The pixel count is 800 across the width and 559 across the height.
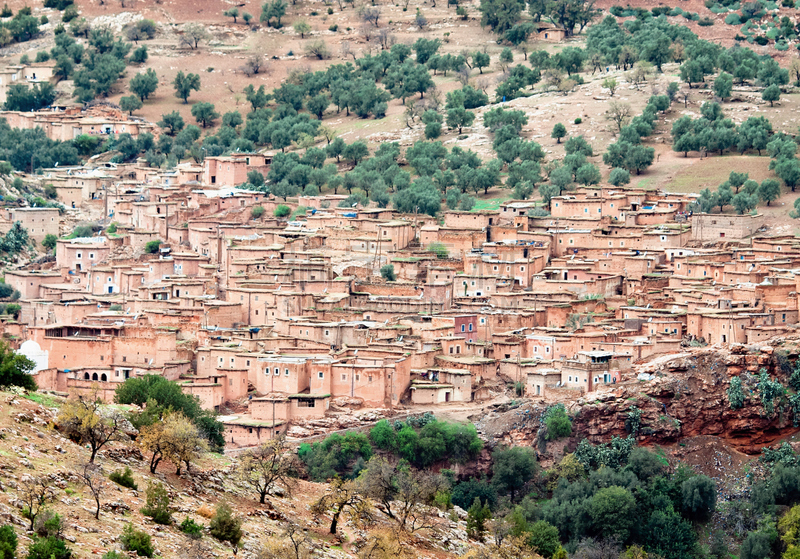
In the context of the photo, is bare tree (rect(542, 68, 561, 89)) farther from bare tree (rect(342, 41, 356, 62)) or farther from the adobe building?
the adobe building

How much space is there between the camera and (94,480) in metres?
21.0

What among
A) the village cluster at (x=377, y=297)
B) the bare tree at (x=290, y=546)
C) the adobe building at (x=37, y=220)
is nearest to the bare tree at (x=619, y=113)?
the village cluster at (x=377, y=297)

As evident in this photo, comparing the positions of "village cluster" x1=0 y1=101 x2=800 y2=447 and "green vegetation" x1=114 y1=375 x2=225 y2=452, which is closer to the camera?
"green vegetation" x1=114 y1=375 x2=225 y2=452

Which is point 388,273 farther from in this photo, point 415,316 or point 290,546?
point 290,546

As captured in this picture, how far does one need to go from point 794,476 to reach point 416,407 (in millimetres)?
8494

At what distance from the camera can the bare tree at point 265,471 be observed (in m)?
24.2

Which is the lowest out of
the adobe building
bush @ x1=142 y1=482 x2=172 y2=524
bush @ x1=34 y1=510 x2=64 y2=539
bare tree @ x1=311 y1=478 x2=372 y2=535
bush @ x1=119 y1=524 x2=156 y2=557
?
the adobe building

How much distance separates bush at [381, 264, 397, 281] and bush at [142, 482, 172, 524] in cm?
2413

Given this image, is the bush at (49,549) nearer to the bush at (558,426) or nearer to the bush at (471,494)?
the bush at (471,494)

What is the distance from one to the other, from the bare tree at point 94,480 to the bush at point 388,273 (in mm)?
24104

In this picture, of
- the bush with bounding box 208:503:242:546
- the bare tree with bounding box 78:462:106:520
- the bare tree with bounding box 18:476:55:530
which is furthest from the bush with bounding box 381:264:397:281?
the bare tree with bounding box 18:476:55:530

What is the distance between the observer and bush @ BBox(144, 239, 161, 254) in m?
49.7

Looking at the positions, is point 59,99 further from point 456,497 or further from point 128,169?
point 456,497

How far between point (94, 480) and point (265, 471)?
3.73m
